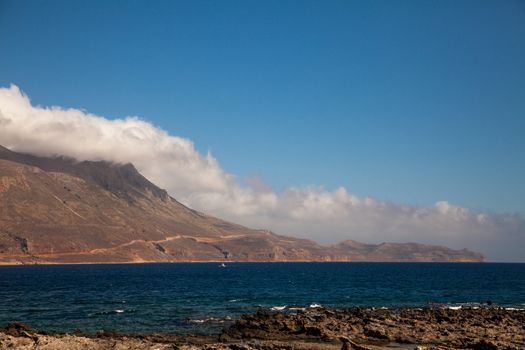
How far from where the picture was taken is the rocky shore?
30.8 meters

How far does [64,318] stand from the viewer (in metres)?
52.0

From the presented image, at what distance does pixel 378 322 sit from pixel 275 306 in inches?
925

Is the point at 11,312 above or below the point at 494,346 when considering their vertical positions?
below

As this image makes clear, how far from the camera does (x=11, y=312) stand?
189 feet

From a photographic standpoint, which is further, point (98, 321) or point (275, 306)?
point (275, 306)

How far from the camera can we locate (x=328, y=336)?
37719 mm

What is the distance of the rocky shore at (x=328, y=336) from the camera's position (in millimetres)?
30750

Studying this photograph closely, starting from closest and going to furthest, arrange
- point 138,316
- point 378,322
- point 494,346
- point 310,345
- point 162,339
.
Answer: point 494,346, point 310,345, point 162,339, point 378,322, point 138,316

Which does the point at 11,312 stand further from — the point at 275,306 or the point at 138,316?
the point at 275,306

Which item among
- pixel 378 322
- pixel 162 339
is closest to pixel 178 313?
pixel 162 339

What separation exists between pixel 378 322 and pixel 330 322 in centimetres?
435

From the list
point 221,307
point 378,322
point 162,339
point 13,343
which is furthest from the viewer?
point 221,307

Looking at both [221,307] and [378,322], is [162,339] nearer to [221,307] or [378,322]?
[378,322]

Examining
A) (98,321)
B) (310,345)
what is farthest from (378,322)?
(98,321)
